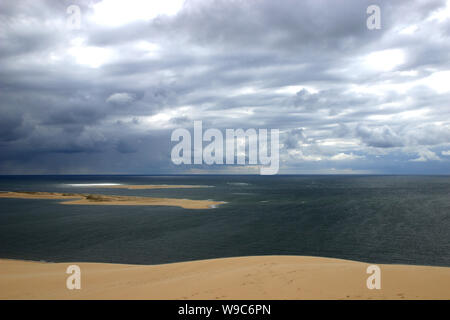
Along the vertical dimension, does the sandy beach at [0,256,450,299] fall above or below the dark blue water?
above

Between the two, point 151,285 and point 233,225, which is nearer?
point 151,285

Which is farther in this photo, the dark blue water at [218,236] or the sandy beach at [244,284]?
the dark blue water at [218,236]

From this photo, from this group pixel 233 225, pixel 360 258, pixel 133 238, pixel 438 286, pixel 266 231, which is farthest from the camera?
pixel 233 225

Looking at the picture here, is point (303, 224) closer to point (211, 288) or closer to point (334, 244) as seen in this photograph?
point (334, 244)

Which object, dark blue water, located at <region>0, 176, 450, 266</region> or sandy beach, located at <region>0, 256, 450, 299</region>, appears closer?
sandy beach, located at <region>0, 256, 450, 299</region>

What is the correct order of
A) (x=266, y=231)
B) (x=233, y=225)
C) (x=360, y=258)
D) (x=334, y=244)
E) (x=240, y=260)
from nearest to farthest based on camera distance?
(x=240, y=260) < (x=360, y=258) < (x=334, y=244) < (x=266, y=231) < (x=233, y=225)

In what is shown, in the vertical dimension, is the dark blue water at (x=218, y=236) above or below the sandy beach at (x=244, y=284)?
below

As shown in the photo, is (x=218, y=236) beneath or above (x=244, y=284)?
beneath
